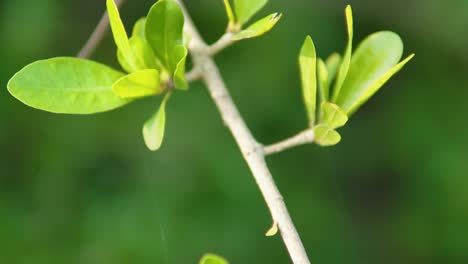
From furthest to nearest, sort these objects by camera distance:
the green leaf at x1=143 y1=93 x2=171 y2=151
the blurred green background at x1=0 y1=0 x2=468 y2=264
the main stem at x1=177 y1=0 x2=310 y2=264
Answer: the blurred green background at x1=0 y1=0 x2=468 y2=264 → the green leaf at x1=143 y1=93 x2=171 y2=151 → the main stem at x1=177 y1=0 x2=310 y2=264

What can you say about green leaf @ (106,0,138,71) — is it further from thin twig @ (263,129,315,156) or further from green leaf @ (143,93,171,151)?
thin twig @ (263,129,315,156)

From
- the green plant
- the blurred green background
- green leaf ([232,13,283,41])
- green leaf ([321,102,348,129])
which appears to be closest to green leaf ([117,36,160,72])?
the green plant

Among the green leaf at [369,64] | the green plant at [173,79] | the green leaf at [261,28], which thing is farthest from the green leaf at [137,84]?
the green leaf at [369,64]

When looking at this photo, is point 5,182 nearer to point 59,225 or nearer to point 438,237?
point 59,225

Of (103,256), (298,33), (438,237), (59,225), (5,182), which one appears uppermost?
(298,33)

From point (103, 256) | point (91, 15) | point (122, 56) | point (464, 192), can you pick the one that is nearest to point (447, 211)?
point (464, 192)
